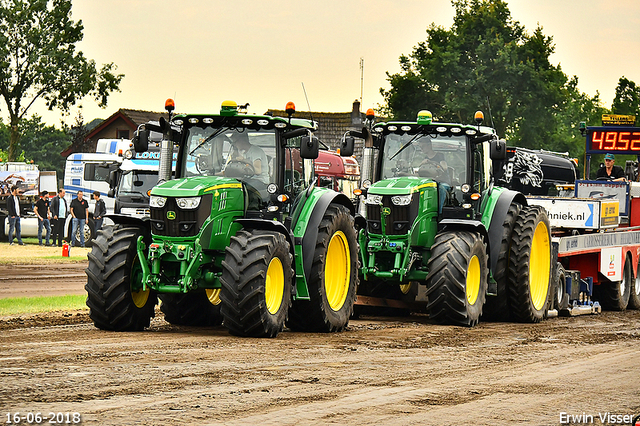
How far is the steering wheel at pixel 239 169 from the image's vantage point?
455 inches

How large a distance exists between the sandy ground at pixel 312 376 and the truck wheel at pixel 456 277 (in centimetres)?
62

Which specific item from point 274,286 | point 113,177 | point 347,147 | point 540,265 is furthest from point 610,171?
point 113,177

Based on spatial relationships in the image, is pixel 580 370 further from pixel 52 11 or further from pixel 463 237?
pixel 52 11

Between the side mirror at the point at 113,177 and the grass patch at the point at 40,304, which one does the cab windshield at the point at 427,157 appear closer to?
the grass patch at the point at 40,304

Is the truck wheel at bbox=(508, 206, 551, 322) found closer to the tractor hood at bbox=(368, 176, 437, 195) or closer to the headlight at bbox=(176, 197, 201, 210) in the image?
the tractor hood at bbox=(368, 176, 437, 195)

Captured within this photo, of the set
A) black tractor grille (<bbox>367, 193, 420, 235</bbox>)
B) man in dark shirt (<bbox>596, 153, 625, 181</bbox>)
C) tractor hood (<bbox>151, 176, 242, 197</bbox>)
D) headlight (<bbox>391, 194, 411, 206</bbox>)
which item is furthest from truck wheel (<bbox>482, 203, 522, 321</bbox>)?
man in dark shirt (<bbox>596, 153, 625, 181</bbox>)

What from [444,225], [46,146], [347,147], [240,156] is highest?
[46,146]

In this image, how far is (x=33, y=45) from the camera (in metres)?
51.8

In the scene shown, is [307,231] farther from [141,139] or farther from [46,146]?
[46,146]

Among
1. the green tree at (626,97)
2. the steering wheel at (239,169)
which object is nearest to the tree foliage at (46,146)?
the green tree at (626,97)

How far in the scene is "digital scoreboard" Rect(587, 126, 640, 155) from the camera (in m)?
22.7

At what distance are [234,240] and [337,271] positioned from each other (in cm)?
227

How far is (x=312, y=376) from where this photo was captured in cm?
834

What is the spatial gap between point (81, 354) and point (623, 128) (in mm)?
16793
